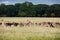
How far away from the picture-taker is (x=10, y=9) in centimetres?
1413

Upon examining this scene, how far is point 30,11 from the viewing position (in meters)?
14.4

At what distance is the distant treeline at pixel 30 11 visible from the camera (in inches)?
548

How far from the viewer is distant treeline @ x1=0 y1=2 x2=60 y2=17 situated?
1391 centimetres

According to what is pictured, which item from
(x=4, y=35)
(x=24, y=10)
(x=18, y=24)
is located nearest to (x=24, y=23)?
(x=18, y=24)

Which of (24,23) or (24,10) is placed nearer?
(24,23)

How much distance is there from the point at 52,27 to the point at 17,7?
356cm

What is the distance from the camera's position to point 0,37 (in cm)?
915

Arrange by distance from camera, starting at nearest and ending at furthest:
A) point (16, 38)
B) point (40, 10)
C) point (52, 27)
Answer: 1. point (16, 38)
2. point (52, 27)
3. point (40, 10)

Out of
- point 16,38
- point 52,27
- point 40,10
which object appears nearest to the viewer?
point 16,38

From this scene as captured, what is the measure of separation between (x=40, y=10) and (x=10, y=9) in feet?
6.94

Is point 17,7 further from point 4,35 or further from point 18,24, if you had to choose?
point 4,35

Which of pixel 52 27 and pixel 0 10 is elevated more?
pixel 0 10

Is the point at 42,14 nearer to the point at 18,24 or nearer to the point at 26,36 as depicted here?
the point at 18,24

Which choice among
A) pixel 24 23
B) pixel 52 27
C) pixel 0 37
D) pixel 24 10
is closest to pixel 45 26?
pixel 52 27
